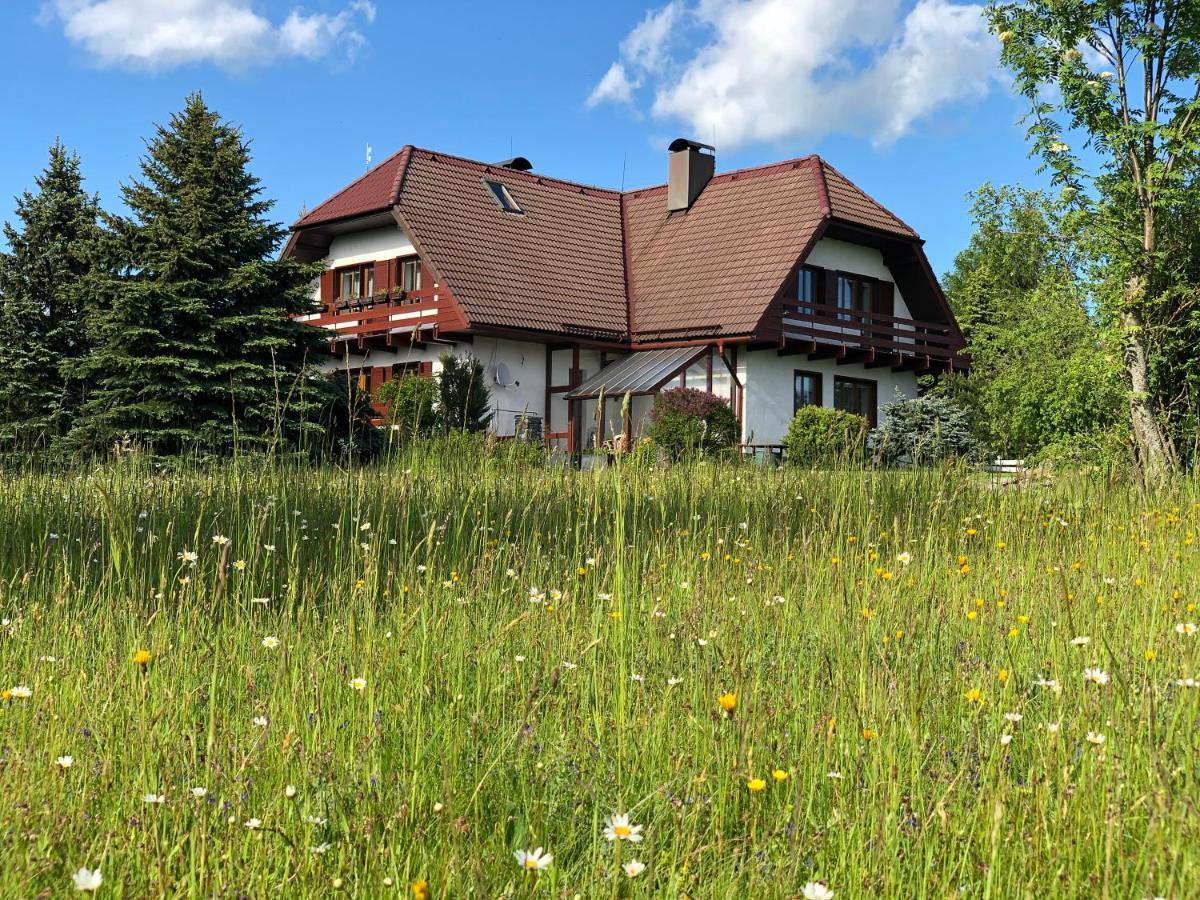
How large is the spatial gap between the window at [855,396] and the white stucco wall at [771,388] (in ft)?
1.29

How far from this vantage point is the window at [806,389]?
93.1 feet

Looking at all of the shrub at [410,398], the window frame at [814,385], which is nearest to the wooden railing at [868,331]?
the window frame at [814,385]

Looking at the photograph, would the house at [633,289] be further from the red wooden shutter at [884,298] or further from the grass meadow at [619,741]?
the grass meadow at [619,741]

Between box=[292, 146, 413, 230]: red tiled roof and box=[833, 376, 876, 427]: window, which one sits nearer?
box=[292, 146, 413, 230]: red tiled roof

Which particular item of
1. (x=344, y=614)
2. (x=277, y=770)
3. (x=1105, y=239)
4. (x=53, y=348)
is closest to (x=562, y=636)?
(x=344, y=614)

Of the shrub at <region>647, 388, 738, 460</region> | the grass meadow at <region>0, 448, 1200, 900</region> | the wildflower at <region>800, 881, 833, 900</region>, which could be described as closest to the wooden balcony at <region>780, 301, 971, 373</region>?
the shrub at <region>647, 388, 738, 460</region>

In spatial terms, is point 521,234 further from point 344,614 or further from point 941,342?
point 344,614

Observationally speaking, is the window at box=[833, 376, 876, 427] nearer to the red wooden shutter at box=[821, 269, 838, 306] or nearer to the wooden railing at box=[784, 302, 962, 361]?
the wooden railing at box=[784, 302, 962, 361]

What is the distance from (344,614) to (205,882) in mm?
2281

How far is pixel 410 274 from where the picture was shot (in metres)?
27.9

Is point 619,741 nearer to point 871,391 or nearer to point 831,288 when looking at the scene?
point 831,288

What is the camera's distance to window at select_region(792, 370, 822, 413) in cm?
2838

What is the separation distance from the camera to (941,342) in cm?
3055

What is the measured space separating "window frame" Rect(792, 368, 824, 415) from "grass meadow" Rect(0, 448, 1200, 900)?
22990 millimetres
